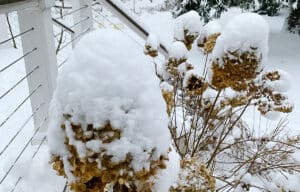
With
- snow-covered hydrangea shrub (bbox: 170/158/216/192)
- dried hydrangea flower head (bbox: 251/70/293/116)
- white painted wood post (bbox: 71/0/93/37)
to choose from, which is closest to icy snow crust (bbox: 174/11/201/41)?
dried hydrangea flower head (bbox: 251/70/293/116)

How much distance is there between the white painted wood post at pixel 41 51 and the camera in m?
1.70

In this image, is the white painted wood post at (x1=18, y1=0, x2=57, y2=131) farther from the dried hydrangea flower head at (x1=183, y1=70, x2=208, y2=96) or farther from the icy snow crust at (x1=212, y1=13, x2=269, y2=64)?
the icy snow crust at (x1=212, y1=13, x2=269, y2=64)

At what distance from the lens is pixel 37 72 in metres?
1.81

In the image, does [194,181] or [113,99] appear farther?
[194,181]

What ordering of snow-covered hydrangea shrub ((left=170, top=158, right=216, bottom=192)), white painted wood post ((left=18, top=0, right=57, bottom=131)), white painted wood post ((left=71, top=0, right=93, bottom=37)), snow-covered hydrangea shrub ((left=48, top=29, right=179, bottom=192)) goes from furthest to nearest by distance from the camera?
white painted wood post ((left=71, top=0, right=93, bottom=37)) → white painted wood post ((left=18, top=0, right=57, bottom=131)) → snow-covered hydrangea shrub ((left=170, top=158, right=216, bottom=192)) → snow-covered hydrangea shrub ((left=48, top=29, right=179, bottom=192))

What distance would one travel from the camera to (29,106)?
3.01 metres

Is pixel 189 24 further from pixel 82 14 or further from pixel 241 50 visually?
pixel 82 14

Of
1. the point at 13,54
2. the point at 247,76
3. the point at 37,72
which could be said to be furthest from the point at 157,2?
the point at 247,76

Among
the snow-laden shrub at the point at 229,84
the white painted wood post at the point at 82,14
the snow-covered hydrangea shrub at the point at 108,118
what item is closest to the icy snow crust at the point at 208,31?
the snow-laden shrub at the point at 229,84

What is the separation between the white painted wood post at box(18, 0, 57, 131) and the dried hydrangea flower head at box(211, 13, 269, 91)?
868 millimetres

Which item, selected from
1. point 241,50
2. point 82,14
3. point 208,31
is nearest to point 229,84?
point 241,50

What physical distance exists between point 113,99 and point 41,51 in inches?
46.9

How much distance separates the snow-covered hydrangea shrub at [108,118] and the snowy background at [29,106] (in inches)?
19.8

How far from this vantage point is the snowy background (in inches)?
48.3
